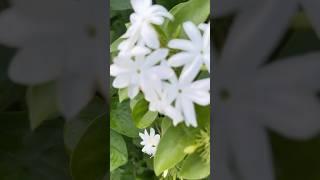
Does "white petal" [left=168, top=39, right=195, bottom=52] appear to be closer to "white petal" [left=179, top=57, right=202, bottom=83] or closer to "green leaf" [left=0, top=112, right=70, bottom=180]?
"white petal" [left=179, top=57, right=202, bottom=83]

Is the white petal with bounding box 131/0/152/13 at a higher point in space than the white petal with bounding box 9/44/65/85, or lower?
higher

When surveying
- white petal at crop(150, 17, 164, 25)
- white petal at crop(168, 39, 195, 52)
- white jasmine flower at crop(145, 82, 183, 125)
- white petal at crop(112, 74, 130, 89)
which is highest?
white petal at crop(150, 17, 164, 25)

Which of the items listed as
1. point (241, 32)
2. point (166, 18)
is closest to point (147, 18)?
point (166, 18)

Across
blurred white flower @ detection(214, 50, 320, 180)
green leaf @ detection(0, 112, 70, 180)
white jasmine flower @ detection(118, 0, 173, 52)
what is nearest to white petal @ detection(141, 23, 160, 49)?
white jasmine flower @ detection(118, 0, 173, 52)

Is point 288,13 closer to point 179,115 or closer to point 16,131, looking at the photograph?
point 179,115

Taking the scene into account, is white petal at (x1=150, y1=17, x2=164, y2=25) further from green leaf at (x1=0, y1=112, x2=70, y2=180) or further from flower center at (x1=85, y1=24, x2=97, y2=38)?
green leaf at (x1=0, y1=112, x2=70, y2=180)

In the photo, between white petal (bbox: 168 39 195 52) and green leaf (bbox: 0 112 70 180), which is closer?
white petal (bbox: 168 39 195 52)

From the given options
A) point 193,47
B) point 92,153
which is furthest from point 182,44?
point 92,153
